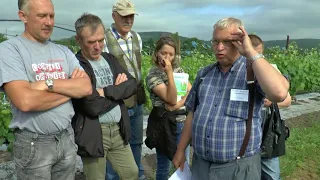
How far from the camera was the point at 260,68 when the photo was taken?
2.23 m

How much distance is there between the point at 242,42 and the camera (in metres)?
2.35

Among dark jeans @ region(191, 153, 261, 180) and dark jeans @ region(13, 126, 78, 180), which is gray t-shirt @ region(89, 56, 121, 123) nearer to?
dark jeans @ region(13, 126, 78, 180)

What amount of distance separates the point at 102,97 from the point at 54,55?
1.61ft

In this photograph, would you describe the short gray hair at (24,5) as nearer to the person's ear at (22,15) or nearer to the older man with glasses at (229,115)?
the person's ear at (22,15)

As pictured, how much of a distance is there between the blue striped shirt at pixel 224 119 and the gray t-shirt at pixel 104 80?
77 cm

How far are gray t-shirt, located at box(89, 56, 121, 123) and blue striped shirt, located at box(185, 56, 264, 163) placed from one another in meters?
0.77

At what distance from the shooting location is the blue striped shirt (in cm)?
245

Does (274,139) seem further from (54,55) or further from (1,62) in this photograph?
(1,62)

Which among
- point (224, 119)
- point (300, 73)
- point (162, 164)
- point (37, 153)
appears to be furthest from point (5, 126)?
point (300, 73)

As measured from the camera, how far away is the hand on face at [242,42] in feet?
7.53

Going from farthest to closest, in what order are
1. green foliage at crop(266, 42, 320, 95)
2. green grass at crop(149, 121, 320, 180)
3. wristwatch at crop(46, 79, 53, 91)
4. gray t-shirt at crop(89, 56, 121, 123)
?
green foliage at crop(266, 42, 320, 95) → green grass at crop(149, 121, 320, 180) → gray t-shirt at crop(89, 56, 121, 123) → wristwatch at crop(46, 79, 53, 91)

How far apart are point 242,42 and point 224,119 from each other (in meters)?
0.52

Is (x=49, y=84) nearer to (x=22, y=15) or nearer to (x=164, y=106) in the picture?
(x=22, y=15)

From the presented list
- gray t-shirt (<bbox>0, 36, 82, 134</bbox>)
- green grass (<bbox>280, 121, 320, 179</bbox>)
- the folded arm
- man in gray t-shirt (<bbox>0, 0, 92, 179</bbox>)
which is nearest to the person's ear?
man in gray t-shirt (<bbox>0, 0, 92, 179</bbox>)
